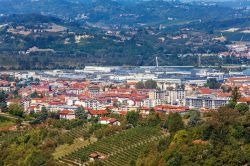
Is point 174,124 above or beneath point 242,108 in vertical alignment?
beneath

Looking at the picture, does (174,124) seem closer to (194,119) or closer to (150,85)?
(194,119)

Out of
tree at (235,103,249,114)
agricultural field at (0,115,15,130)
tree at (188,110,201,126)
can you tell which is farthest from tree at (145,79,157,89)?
tree at (235,103,249,114)

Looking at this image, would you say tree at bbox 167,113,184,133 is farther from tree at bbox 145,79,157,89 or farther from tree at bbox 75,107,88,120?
tree at bbox 145,79,157,89

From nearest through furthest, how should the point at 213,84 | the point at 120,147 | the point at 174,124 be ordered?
the point at 120,147, the point at 174,124, the point at 213,84

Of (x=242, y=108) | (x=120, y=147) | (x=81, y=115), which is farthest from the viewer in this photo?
(x=81, y=115)

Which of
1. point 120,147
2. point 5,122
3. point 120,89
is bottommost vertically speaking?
point 120,147

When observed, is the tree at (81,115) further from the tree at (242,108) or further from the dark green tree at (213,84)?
the dark green tree at (213,84)

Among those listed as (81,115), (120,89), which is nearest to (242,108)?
(81,115)

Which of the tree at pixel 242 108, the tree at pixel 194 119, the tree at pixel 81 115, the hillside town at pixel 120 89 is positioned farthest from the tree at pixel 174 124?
the tree at pixel 81 115
